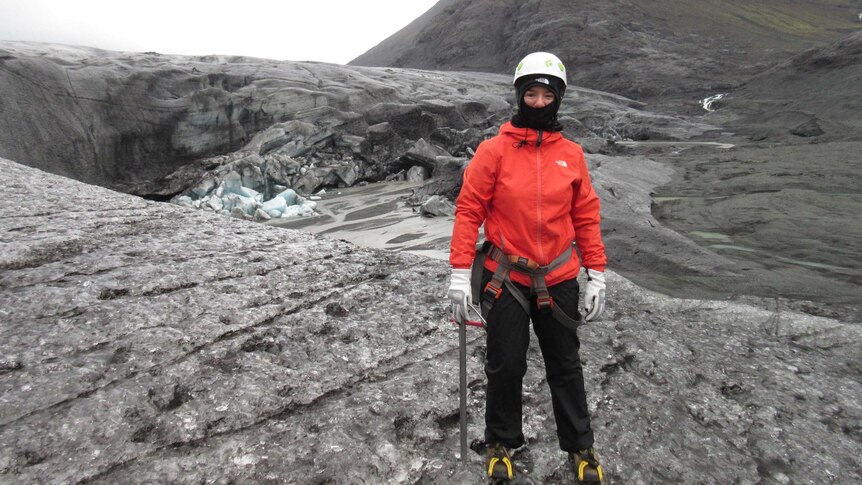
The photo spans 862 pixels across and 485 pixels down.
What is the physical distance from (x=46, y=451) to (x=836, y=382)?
5.03 metres

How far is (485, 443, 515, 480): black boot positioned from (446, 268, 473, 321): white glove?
73cm

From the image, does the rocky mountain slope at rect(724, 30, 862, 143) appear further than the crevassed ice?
No

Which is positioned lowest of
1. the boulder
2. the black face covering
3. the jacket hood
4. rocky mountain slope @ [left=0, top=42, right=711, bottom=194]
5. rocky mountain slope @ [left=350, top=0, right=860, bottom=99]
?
the boulder

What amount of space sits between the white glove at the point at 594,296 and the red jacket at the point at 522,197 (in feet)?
0.37

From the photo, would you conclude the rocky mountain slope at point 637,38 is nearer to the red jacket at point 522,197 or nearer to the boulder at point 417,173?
the boulder at point 417,173

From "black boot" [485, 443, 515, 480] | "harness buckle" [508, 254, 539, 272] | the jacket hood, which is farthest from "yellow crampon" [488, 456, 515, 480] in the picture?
the jacket hood

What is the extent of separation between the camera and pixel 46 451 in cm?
248

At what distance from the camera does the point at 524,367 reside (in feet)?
8.50

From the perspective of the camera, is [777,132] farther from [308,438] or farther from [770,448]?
[308,438]

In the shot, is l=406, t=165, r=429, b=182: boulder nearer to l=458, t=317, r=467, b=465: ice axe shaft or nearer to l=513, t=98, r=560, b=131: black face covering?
l=513, t=98, r=560, b=131: black face covering

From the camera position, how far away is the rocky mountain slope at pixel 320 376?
2.66 m

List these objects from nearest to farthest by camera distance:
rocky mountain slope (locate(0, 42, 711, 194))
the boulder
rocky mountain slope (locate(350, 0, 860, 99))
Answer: rocky mountain slope (locate(0, 42, 711, 194)) < the boulder < rocky mountain slope (locate(350, 0, 860, 99))

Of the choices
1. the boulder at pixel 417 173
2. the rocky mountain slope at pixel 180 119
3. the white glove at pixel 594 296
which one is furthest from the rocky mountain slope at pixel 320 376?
the boulder at pixel 417 173

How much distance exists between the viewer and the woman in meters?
2.57
